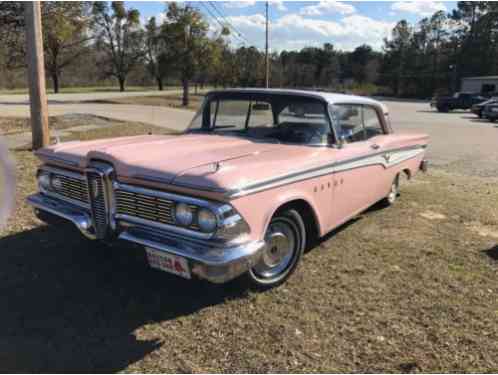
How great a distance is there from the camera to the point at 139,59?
56.5 metres

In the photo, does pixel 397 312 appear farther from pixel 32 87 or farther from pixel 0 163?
pixel 32 87

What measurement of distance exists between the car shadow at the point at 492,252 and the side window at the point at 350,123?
68.7 inches

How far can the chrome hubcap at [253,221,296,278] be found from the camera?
337 centimetres

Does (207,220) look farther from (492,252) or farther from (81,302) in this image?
(492,252)

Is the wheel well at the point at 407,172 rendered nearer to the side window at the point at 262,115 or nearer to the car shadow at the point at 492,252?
the car shadow at the point at 492,252

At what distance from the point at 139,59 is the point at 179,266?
5829 cm

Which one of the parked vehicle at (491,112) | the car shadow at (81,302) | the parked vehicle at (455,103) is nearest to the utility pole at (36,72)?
the car shadow at (81,302)

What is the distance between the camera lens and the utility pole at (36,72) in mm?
7848

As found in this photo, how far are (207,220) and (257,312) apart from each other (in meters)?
0.88

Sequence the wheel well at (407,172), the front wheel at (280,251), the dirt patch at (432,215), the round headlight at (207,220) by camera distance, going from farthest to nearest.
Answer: the wheel well at (407,172) < the dirt patch at (432,215) < the front wheel at (280,251) < the round headlight at (207,220)

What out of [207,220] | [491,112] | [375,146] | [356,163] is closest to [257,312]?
[207,220]

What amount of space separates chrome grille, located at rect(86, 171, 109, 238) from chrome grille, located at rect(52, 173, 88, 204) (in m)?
0.19

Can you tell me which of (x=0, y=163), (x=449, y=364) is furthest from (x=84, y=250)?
(x=449, y=364)

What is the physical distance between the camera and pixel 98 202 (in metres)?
3.21
